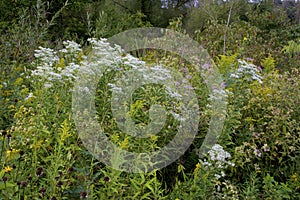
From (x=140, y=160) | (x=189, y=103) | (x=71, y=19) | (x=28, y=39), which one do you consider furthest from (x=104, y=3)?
(x=140, y=160)

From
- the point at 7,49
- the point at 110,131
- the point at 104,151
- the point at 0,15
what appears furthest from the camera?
the point at 0,15

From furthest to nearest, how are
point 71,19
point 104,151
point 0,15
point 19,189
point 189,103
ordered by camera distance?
point 71,19, point 0,15, point 189,103, point 104,151, point 19,189

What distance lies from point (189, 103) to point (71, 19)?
611cm

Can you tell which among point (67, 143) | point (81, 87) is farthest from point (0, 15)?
point (67, 143)

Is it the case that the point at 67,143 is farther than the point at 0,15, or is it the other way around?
the point at 0,15

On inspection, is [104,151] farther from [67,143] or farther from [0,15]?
[0,15]

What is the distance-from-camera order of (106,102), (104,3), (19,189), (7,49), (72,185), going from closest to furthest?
(19,189) → (72,185) → (106,102) → (7,49) → (104,3)

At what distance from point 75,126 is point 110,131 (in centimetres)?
28

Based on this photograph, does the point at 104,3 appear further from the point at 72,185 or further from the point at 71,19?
the point at 72,185

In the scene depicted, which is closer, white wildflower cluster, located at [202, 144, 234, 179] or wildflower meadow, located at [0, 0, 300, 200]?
wildflower meadow, located at [0, 0, 300, 200]

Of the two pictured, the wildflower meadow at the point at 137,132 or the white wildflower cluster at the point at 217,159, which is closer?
the wildflower meadow at the point at 137,132

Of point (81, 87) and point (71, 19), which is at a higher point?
point (81, 87)

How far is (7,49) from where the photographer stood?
12.8ft

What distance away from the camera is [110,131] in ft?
7.95
